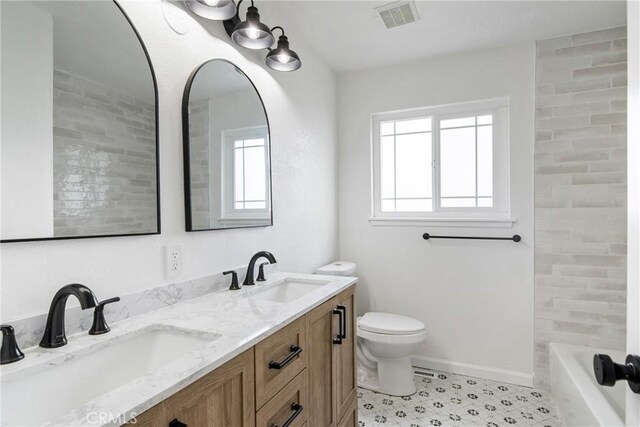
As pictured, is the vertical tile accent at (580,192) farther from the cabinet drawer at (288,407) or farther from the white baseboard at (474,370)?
the cabinet drawer at (288,407)

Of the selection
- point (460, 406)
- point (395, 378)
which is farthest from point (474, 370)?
point (395, 378)

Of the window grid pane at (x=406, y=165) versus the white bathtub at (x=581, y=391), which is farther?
the window grid pane at (x=406, y=165)

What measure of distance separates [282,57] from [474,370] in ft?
8.43

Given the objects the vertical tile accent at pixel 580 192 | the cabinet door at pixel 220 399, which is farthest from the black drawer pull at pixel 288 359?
the vertical tile accent at pixel 580 192

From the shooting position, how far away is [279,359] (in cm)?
107

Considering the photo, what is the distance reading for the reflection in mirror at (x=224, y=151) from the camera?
1.38m

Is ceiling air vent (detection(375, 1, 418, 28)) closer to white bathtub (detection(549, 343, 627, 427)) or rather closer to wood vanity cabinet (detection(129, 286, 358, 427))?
wood vanity cabinet (detection(129, 286, 358, 427))

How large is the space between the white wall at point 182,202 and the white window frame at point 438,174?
39 cm

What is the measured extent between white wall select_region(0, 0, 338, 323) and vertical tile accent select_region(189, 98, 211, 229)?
57mm

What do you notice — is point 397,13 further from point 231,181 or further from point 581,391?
point 581,391

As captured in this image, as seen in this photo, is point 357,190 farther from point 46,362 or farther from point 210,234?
point 46,362

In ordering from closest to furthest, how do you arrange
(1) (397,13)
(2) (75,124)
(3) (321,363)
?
(2) (75,124) < (3) (321,363) < (1) (397,13)

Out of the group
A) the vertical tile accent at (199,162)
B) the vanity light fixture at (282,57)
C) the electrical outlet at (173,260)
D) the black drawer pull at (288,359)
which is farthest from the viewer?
the vanity light fixture at (282,57)

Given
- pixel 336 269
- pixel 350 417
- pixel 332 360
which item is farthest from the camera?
pixel 336 269
